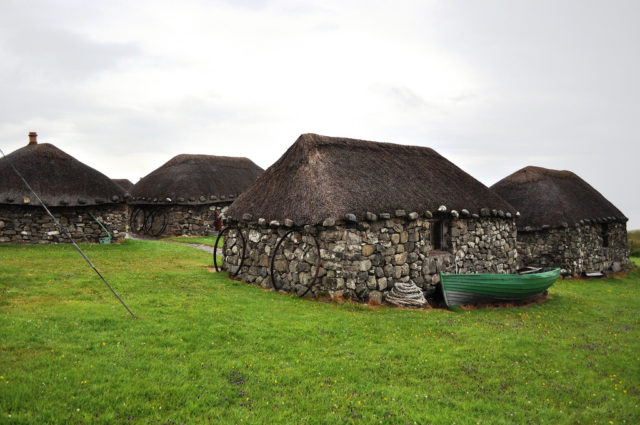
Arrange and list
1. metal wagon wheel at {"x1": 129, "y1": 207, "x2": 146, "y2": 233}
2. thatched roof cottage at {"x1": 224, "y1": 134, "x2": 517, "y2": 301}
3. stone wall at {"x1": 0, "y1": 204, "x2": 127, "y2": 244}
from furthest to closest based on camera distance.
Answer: metal wagon wheel at {"x1": 129, "y1": 207, "x2": 146, "y2": 233} → stone wall at {"x1": 0, "y1": 204, "x2": 127, "y2": 244} → thatched roof cottage at {"x1": 224, "y1": 134, "x2": 517, "y2": 301}

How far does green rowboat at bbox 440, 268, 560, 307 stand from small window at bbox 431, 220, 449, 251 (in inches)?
117

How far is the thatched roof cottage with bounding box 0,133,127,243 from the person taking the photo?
20.3 m

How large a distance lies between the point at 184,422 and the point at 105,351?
2702 mm

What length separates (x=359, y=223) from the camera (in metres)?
12.6

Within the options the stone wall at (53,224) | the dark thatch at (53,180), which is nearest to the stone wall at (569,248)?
the dark thatch at (53,180)

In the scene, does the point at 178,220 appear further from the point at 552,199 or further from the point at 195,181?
the point at 552,199

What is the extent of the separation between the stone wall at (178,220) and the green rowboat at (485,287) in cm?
2245

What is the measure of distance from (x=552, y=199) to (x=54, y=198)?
27.7 meters

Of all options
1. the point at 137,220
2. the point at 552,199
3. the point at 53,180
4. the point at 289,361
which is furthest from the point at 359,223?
the point at 137,220

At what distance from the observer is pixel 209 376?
6.59 metres

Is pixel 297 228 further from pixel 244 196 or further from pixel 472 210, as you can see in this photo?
pixel 472 210

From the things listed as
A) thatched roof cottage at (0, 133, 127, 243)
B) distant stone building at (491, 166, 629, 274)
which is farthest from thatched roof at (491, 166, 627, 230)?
thatched roof cottage at (0, 133, 127, 243)

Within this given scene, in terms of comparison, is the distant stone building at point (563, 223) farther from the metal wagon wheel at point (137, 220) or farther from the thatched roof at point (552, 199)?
the metal wagon wheel at point (137, 220)

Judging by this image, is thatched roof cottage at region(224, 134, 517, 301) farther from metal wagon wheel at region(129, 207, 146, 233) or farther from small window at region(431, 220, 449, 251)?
metal wagon wheel at region(129, 207, 146, 233)
